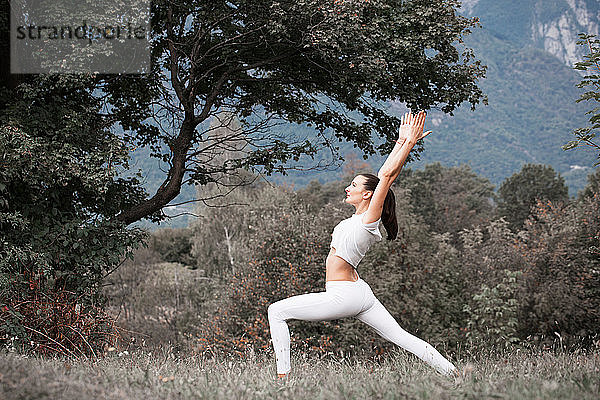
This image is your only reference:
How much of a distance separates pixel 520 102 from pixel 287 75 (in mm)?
120560

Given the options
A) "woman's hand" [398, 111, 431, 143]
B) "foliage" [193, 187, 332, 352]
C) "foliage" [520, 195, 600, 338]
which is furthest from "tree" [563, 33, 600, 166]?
"foliage" [520, 195, 600, 338]

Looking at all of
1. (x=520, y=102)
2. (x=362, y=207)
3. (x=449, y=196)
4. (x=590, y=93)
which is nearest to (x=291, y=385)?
(x=362, y=207)

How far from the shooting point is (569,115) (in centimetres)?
11612

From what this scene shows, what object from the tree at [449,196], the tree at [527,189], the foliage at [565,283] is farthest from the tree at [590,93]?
the tree at [527,189]

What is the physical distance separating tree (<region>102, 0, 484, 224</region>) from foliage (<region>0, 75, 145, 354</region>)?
1.23m

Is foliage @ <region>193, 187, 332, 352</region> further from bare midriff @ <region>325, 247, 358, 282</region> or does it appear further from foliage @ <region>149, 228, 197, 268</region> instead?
foliage @ <region>149, 228, 197, 268</region>

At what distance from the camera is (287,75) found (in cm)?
1071

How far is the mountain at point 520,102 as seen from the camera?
94250mm

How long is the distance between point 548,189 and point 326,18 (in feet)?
139

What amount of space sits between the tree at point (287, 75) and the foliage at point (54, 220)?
1.23 meters

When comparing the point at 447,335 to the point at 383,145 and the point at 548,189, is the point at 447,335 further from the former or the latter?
the point at 548,189

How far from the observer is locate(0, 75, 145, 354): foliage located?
307 inches

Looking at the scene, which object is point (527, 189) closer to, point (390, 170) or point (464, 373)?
point (390, 170)

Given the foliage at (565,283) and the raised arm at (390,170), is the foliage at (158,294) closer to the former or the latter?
the foliage at (565,283)
